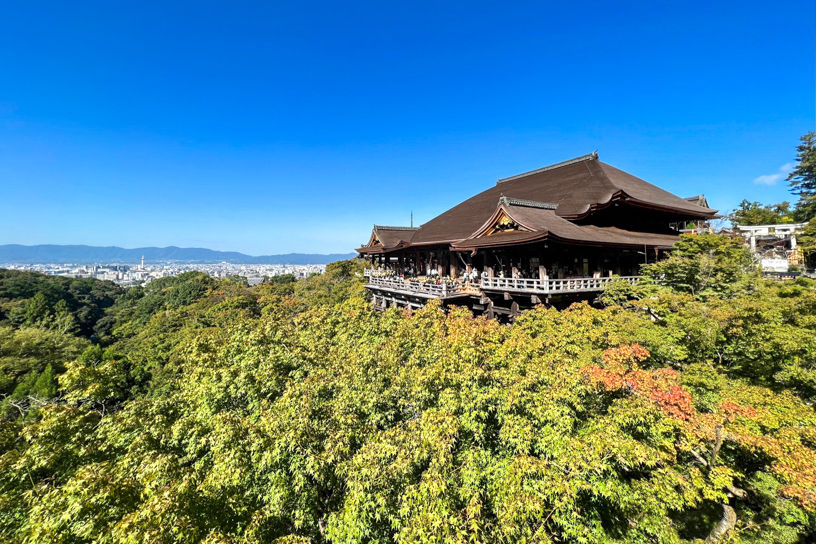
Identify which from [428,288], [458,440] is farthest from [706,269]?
[458,440]

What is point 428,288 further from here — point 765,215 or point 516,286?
point 765,215

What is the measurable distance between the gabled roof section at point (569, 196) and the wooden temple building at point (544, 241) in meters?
0.08

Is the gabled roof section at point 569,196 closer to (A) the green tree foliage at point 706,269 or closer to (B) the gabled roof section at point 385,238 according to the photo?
(B) the gabled roof section at point 385,238

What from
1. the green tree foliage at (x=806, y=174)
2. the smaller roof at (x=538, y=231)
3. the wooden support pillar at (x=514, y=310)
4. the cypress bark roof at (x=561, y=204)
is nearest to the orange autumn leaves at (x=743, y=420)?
the wooden support pillar at (x=514, y=310)

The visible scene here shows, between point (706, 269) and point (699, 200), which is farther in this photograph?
point (699, 200)

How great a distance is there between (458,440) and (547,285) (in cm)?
994

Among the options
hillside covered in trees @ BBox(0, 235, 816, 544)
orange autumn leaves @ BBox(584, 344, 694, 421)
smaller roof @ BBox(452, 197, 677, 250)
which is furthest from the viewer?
smaller roof @ BBox(452, 197, 677, 250)

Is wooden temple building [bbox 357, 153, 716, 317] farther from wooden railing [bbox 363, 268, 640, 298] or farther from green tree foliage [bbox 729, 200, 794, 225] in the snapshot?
green tree foliage [bbox 729, 200, 794, 225]

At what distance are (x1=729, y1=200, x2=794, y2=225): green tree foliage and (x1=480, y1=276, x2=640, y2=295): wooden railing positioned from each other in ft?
124

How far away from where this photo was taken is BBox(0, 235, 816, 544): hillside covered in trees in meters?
5.24

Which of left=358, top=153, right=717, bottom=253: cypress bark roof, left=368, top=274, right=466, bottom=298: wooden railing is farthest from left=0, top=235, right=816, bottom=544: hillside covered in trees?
left=358, top=153, right=717, bottom=253: cypress bark roof

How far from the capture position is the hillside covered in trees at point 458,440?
5238mm

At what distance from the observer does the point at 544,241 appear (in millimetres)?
15461

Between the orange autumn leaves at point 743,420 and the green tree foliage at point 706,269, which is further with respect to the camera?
the green tree foliage at point 706,269
